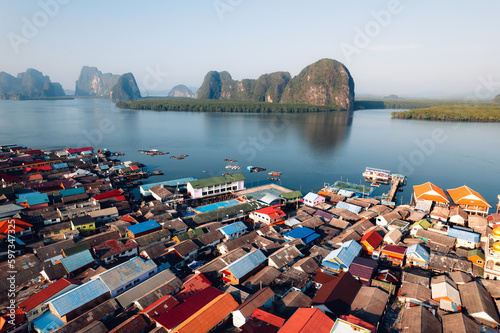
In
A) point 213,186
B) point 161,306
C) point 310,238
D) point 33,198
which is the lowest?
point 310,238

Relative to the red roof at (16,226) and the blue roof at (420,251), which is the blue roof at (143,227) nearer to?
the red roof at (16,226)

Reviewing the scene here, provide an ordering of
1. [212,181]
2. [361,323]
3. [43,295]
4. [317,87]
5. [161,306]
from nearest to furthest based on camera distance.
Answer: [361,323], [161,306], [43,295], [212,181], [317,87]

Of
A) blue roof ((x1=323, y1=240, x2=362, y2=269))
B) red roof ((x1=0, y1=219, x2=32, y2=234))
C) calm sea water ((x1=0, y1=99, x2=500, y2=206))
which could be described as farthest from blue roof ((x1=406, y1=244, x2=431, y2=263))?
red roof ((x1=0, y1=219, x2=32, y2=234))

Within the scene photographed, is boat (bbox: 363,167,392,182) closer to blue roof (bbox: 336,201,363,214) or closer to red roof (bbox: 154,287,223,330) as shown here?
blue roof (bbox: 336,201,363,214)

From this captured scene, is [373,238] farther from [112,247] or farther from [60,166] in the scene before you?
[60,166]

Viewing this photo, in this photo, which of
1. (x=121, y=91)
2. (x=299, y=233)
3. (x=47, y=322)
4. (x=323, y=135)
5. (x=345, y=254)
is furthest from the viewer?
(x=121, y=91)

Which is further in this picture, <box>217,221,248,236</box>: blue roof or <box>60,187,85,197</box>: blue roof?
<box>60,187,85,197</box>: blue roof

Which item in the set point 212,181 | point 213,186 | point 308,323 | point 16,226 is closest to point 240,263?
point 308,323

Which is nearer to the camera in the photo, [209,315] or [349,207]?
[209,315]
